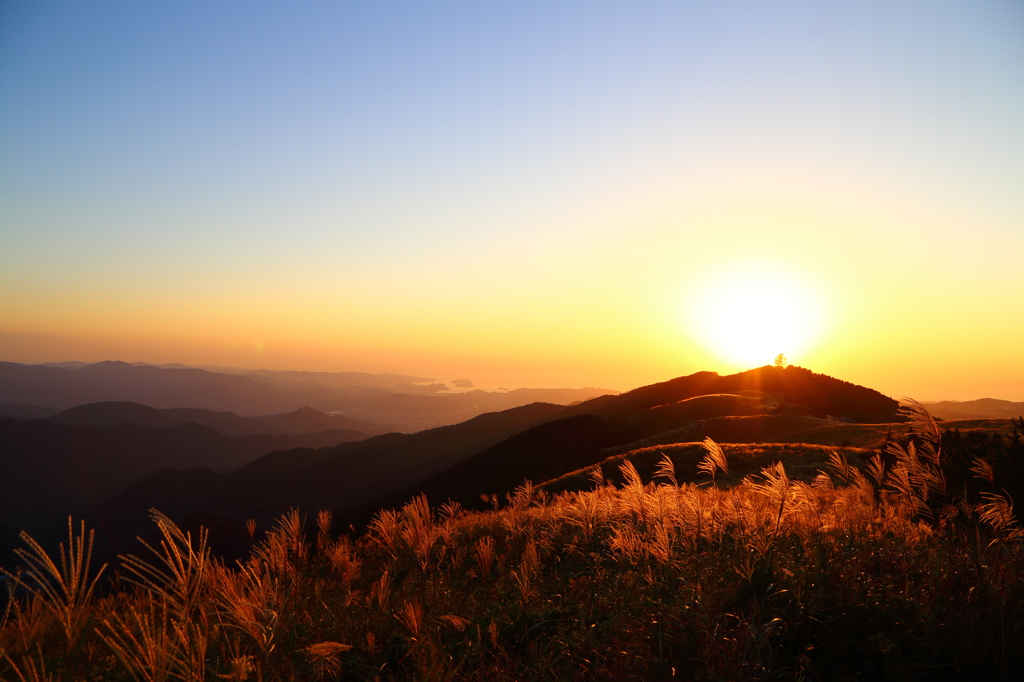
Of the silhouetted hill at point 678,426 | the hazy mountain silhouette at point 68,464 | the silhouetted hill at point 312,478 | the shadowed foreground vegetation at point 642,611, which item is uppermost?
the shadowed foreground vegetation at point 642,611

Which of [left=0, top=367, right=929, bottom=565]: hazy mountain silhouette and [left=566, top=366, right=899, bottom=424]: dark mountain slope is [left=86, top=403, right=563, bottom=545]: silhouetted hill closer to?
[left=0, top=367, right=929, bottom=565]: hazy mountain silhouette

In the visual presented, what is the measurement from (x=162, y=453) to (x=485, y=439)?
513 feet

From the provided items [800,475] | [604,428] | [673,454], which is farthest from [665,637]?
[604,428]

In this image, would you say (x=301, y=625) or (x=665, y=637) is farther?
(x=301, y=625)

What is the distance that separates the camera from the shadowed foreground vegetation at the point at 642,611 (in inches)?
117

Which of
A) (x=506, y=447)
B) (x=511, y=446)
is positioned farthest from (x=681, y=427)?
(x=506, y=447)

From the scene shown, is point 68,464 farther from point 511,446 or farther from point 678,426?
point 678,426

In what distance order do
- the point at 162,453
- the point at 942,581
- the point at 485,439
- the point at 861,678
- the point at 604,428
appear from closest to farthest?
the point at 861,678 < the point at 942,581 < the point at 604,428 < the point at 485,439 < the point at 162,453

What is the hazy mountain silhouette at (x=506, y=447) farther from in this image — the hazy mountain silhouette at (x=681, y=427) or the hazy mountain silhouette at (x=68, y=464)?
the hazy mountain silhouette at (x=68, y=464)

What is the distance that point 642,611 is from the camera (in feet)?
12.6

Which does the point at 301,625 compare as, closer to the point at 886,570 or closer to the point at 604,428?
the point at 886,570

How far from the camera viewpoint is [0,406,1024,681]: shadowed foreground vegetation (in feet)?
9.73

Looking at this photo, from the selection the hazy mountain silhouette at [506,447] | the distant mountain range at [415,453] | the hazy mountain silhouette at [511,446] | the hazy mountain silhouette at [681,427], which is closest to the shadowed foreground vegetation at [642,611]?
the distant mountain range at [415,453]

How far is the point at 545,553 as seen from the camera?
658 centimetres
